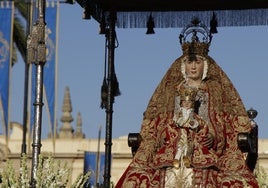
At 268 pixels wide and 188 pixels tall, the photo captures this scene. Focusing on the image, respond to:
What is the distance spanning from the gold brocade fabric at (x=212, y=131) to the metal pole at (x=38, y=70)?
66.0 inches

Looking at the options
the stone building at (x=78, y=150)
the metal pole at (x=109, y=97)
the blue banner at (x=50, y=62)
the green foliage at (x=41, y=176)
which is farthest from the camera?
the stone building at (x=78, y=150)

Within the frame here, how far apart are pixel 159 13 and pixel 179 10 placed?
0.38m

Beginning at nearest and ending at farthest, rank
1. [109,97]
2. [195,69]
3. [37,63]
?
[37,63], [195,69], [109,97]

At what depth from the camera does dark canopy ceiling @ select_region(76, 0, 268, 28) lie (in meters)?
20.1

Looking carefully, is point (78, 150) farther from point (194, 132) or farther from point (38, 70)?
point (38, 70)

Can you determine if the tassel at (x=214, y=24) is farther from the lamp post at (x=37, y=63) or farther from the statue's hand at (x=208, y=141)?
the lamp post at (x=37, y=63)

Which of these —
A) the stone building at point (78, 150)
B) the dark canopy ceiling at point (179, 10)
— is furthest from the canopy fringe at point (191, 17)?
the stone building at point (78, 150)

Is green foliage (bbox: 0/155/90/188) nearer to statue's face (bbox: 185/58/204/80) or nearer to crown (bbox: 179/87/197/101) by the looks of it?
crown (bbox: 179/87/197/101)

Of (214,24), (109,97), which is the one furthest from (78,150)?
(214,24)

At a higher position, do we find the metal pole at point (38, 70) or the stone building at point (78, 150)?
the metal pole at point (38, 70)

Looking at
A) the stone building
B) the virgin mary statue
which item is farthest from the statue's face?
the stone building

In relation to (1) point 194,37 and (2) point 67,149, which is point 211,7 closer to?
(1) point 194,37

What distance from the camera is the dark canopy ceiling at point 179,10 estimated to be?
20062mm

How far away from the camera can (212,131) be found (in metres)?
18.5
